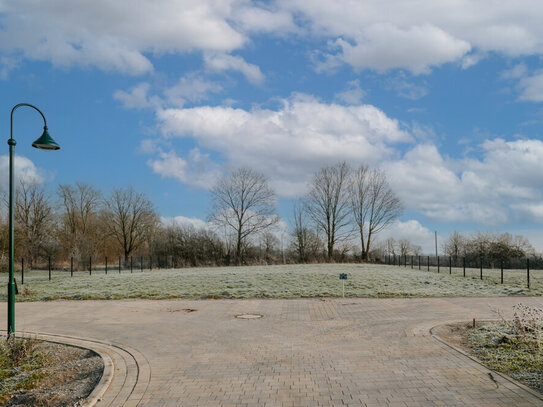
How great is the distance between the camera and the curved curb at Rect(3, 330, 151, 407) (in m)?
5.64

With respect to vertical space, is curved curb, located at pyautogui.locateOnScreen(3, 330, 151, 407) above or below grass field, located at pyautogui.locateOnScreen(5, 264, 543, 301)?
above

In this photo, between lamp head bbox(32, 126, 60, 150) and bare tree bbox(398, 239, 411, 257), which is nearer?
lamp head bbox(32, 126, 60, 150)

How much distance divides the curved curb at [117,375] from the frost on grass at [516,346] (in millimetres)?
5286

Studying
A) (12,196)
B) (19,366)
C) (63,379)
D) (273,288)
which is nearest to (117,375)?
(63,379)

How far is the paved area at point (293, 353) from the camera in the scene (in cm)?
559

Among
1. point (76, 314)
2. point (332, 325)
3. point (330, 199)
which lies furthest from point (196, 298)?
point (330, 199)

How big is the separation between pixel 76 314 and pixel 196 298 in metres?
4.74

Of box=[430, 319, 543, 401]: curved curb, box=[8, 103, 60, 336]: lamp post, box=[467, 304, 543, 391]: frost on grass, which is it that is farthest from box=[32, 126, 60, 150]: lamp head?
box=[467, 304, 543, 391]: frost on grass

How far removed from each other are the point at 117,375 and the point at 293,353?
9.76 feet

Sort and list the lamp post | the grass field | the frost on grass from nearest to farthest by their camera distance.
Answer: the frost on grass
the lamp post
the grass field

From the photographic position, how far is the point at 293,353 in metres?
7.91

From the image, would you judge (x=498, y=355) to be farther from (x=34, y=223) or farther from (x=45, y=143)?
(x=34, y=223)

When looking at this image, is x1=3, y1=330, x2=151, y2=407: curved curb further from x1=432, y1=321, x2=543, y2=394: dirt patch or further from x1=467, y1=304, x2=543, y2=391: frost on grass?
x1=467, y1=304, x2=543, y2=391: frost on grass

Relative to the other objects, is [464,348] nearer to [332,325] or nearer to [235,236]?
[332,325]
